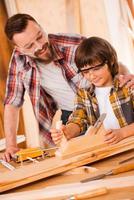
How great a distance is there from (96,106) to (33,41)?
1.53 ft

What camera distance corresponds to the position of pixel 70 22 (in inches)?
135

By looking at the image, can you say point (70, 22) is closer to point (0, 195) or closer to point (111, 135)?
point (111, 135)

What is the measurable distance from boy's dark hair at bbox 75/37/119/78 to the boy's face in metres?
0.02

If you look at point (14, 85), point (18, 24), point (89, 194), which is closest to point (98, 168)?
point (89, 194)

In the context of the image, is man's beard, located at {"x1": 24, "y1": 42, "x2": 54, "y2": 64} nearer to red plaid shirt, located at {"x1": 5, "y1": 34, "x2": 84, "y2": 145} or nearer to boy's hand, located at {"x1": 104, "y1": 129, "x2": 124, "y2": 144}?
red plaid shirt, located at {"x1": 5, "y1": 34, "x2": 84, "y2": 145}

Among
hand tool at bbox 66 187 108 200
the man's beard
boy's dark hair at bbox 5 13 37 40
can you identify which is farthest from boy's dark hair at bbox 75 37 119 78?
hand tool at bbox 66 187 108 200

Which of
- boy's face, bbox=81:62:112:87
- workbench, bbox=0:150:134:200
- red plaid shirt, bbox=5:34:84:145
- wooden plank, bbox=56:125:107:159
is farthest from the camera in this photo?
red plaid shirt, bbox=5:34:84:145

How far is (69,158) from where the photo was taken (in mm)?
1496

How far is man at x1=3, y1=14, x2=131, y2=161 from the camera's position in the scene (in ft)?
6.79

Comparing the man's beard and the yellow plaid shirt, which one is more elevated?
the man's beard

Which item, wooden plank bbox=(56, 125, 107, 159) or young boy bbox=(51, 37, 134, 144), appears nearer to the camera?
wooden plank bbox=(56, 125, 107, 159)

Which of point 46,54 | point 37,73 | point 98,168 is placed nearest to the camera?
point 98,168

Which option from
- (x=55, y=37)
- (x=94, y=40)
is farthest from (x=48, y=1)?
(x=94, y=40)

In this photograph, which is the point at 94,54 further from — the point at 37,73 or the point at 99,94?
the point at 37,73
